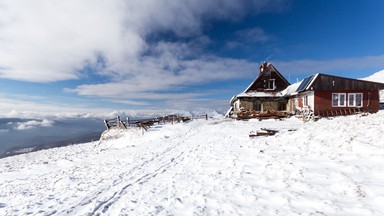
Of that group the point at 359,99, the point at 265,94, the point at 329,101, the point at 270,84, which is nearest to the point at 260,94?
the point at 265,94

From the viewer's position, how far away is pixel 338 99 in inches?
1108

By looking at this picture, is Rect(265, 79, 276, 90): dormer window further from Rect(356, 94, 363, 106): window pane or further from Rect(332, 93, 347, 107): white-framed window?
Rect(356, 94, 363, 106): window pane

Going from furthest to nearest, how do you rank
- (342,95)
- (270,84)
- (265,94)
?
(270,84)
(265,94)
(342,95)

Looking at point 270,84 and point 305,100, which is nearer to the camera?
point 305,100

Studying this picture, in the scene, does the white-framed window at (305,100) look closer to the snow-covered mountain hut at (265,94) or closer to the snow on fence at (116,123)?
the snow-covered mountain hut at (265,94)

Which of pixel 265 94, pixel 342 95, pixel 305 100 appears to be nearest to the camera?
pixel 342 95

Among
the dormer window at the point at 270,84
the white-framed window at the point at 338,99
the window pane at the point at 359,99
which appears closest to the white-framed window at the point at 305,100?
the white-framed window at the point at 338,99

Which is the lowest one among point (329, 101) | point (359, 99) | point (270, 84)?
point (329, 101)

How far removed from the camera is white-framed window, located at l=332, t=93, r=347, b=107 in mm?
28141

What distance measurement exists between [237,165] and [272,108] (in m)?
29.2

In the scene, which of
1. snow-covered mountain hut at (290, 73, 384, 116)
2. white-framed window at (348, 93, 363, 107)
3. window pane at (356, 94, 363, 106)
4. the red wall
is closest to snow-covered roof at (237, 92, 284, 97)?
snow-covered mountain hut at (290, 73, 384, 116)

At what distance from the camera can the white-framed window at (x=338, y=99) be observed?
28.1m

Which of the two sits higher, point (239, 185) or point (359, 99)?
point (359, 99)

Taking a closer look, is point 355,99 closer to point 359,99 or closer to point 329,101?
point 359,99
